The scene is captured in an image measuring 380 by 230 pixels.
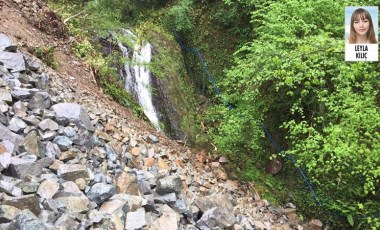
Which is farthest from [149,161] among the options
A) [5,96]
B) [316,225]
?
[316,225]

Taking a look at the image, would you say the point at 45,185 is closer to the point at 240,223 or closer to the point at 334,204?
the point at 240,223

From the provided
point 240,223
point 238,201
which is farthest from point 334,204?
point 240,223

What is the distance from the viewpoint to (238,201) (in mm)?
6812

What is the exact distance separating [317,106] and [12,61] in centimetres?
524

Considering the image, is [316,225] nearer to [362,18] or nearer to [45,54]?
[362,18]

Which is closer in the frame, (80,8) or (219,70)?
(80,8)

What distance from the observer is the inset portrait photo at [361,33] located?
4.75 metres

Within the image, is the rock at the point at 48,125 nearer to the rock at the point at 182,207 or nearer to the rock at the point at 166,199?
the rock at the point at 166,199

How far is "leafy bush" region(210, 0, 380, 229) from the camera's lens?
5320 mm

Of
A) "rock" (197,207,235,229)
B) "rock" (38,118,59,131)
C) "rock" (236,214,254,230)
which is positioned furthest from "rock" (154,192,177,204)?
"rock" (38,118,59,131)

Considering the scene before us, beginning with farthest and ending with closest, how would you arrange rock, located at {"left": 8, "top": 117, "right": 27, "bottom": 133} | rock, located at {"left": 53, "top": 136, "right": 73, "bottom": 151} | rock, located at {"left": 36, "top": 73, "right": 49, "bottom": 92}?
rock, located at {"left": 36, "top": 73, "right": 49, "bottom": 92} < rock, located at {"left": 53, "top": 136, "right": 73, "bottom": 151} < rock, located at {"left": 8, "top": 117, "right": 27, "bottom": 133}

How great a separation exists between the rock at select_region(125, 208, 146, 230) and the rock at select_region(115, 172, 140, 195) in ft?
1.71

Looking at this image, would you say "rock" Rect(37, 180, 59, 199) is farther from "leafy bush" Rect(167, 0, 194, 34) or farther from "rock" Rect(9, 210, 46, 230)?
"leafy bush" Rect(167, 0, 194, 34)

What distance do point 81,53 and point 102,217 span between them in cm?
496
